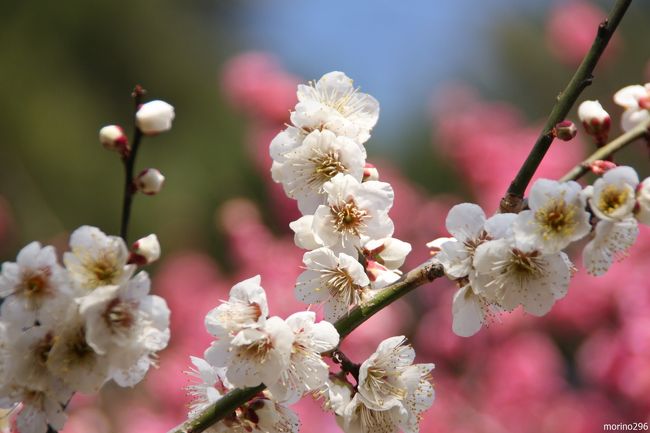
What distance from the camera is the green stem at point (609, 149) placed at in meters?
0.91

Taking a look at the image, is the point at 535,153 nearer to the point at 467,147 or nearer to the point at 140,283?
the point at 140,283

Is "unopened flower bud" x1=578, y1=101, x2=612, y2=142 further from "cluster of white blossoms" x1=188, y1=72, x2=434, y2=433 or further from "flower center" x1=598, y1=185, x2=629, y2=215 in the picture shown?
"cluster of white blossoms" x1=188, y1=72, x2=434, y2=433

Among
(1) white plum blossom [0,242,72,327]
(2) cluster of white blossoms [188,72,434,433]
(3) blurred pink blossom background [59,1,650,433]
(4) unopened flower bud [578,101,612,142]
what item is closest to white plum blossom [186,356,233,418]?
(2) cluster of white blossoms [188,72,434,433]

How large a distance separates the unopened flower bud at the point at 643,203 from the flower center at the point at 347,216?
0.32 meters

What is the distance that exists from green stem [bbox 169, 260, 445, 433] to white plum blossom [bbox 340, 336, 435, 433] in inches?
3.0

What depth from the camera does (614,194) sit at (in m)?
0.84

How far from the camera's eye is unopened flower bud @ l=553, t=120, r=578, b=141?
0.86 m

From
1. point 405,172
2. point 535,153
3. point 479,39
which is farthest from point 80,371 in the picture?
point 479,39

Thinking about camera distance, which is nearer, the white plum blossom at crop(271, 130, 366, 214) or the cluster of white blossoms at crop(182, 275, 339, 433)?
the cluster of white blossoms at crop(182, 275, 339, 433)

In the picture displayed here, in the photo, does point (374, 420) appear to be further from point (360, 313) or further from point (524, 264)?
point (524, 264)

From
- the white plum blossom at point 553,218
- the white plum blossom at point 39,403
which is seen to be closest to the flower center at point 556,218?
the white plum blossom at point 553,218

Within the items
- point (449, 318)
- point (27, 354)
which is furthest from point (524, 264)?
point (449, 318)

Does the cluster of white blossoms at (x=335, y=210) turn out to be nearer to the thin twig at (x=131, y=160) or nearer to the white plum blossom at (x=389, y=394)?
the white plum blossom at (x=389, y=394)

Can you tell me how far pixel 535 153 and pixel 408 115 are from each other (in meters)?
5.44
